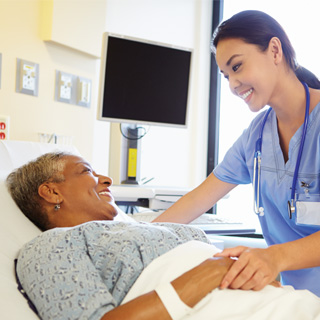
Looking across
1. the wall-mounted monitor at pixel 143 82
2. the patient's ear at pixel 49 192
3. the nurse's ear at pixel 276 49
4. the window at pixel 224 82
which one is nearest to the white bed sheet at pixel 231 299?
the patient's ear at pixel 49 192

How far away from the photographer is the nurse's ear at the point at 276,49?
4.58 feet

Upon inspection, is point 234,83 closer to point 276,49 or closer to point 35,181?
point 276,49

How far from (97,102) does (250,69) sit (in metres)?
1.21

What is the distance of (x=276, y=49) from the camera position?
4.60 feet

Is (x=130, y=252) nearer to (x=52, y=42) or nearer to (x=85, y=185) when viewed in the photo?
(x=85, y=185)

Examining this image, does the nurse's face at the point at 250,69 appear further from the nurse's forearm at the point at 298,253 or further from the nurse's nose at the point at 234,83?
the nurse's forearm at the point at 298,253

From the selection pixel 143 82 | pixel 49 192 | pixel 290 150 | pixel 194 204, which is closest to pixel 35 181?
pixel 49 192

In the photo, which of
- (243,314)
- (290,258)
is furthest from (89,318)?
(290,258)

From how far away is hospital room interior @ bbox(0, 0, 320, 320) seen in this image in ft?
7.00

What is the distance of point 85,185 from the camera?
1381mm

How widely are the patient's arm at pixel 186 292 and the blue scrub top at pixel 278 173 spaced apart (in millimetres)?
465

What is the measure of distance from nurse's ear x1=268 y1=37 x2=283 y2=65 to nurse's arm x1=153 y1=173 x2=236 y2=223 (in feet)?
1.57

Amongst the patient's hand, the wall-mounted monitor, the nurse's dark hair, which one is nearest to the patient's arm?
the patient's hand

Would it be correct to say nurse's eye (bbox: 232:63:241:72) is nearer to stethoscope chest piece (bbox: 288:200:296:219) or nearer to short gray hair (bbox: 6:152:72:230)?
stethoscope chest piece (bbox: 288:200:296:219)
